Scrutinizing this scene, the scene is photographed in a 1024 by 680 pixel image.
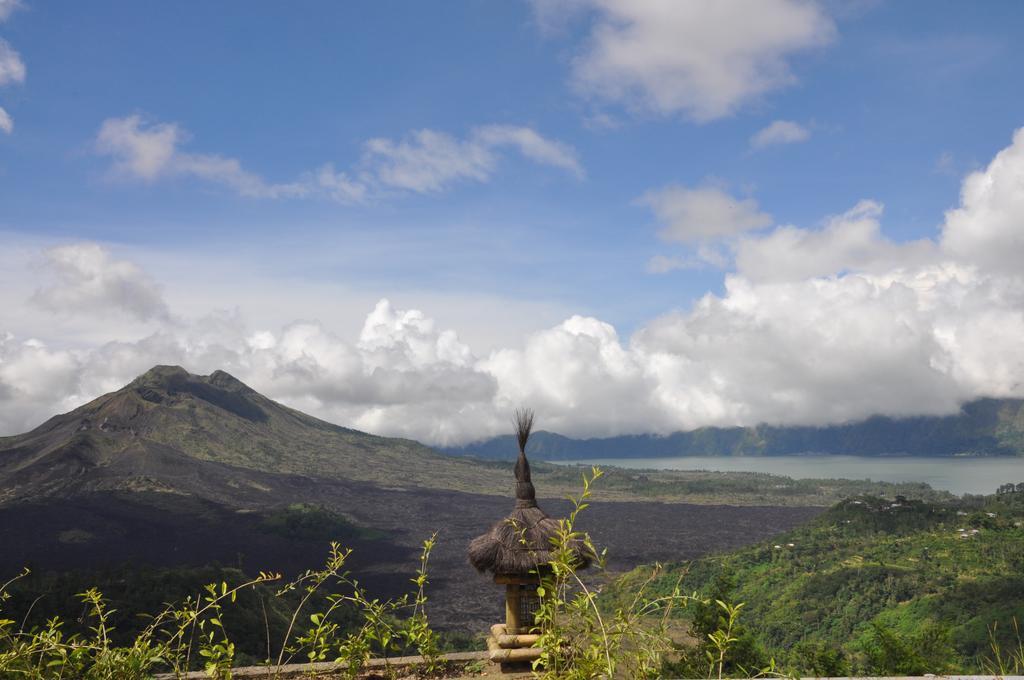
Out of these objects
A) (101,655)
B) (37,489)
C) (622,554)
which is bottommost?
(622,554)

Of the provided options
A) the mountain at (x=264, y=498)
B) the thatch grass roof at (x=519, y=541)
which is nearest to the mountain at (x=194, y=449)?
the mountain at (x=264, y=498)

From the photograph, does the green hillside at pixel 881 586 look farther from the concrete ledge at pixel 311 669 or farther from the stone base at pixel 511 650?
the concrete ledge at pixel 311 669

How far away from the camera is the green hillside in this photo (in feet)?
92.5

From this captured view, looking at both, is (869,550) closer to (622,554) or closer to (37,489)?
(622,554)

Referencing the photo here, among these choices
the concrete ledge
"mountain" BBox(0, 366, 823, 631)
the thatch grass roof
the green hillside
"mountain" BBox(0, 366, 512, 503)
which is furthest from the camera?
"mountain" BBox(0, 366, 512, 503)

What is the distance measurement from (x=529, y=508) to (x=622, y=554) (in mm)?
95847

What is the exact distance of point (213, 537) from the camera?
90.4 m

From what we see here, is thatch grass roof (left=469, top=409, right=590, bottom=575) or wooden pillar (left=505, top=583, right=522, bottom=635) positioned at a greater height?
thatch grass roof (left=469, top=409, right=590, bottom=575)

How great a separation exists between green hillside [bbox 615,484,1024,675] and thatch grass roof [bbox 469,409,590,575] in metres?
17.3

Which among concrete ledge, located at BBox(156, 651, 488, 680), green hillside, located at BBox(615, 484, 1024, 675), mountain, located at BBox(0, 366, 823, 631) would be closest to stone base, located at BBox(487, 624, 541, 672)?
concrete ledge, located at BBox(156, 651, 488, 680)

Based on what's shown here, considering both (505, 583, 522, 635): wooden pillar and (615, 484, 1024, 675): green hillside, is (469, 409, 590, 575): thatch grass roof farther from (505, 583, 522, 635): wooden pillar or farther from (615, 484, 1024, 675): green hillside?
(615, 484, 1024, 675): green hillside

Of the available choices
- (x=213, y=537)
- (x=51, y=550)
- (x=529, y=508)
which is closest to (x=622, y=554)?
(x=213, y=537)

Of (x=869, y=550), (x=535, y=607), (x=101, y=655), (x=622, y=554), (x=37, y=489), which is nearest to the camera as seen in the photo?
(x=101, y=655)

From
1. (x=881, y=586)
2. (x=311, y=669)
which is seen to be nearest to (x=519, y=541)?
(x=311, y=669)
